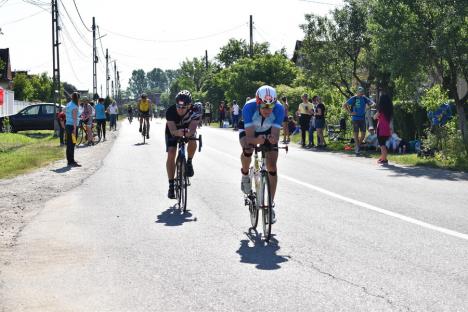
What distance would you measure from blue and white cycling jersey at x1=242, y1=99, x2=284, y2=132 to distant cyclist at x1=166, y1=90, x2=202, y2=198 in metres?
2.14

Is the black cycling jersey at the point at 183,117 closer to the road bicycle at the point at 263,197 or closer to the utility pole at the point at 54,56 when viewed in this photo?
the road bicycle at the point at 263,197

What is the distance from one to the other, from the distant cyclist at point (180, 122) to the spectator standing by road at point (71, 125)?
7377mm

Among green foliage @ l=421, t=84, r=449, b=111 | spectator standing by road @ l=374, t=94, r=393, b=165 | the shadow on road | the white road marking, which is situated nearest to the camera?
the white road marking

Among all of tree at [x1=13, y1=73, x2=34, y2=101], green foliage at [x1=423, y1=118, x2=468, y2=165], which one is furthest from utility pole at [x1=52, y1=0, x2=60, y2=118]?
tree at [x1=13, y1=73, x2=34, y2=101]

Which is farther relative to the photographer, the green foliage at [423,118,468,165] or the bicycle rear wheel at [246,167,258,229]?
the green foliage at [423,118,468,165]

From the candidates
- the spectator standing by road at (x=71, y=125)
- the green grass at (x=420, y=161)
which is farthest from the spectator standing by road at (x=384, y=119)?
the spectator standing by road at (x=71, y=125)

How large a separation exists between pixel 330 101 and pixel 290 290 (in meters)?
26.7

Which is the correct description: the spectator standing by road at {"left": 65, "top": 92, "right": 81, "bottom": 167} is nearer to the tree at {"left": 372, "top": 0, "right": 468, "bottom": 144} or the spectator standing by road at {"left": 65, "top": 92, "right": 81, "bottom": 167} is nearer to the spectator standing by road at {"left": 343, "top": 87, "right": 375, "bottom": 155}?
the spectator standing by road at {"left": 343, "top": 87, "right": 375, "bottom": 155}

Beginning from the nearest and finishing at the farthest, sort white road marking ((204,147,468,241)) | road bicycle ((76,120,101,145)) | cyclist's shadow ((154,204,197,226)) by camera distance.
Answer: white road marking ((204,147,468,241))
cyclist's shadow ((154,204,197,226))
road bicycle ((76,120,101,145))

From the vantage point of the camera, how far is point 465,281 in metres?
5.75

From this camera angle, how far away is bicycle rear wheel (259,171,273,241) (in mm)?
7480

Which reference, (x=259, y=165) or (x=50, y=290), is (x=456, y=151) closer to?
(x=259, y=165)

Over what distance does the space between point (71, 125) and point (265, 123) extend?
10.4 metres

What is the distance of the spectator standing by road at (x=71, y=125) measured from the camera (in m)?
17.2
